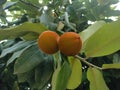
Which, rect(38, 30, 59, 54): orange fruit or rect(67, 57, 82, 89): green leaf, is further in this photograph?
rect(67, 57, 82, 89): green leaf

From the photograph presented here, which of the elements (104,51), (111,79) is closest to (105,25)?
(104,51)

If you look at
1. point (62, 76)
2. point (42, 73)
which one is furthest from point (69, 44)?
point (42, 73)

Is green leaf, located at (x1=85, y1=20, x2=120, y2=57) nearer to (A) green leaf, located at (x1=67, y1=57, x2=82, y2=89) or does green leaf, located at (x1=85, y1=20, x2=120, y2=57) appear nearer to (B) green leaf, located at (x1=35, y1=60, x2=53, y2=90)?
(A) green leaf, located at (x1=67, y1=57, x2=82, y2=89)

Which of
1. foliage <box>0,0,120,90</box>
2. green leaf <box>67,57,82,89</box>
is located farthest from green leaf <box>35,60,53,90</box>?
green leaf <box>67,57,82,89</box>

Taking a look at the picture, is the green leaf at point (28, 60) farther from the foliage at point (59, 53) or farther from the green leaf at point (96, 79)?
the green leaf at point (96, 79)

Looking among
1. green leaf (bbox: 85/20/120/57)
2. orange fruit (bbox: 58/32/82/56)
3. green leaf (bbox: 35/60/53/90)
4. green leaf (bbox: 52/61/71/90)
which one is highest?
orange fruit (bbox: 58/32/82/56)

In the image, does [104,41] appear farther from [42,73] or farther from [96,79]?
[42,73]

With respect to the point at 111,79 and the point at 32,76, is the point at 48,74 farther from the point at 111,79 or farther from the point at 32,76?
the point at 111,79
